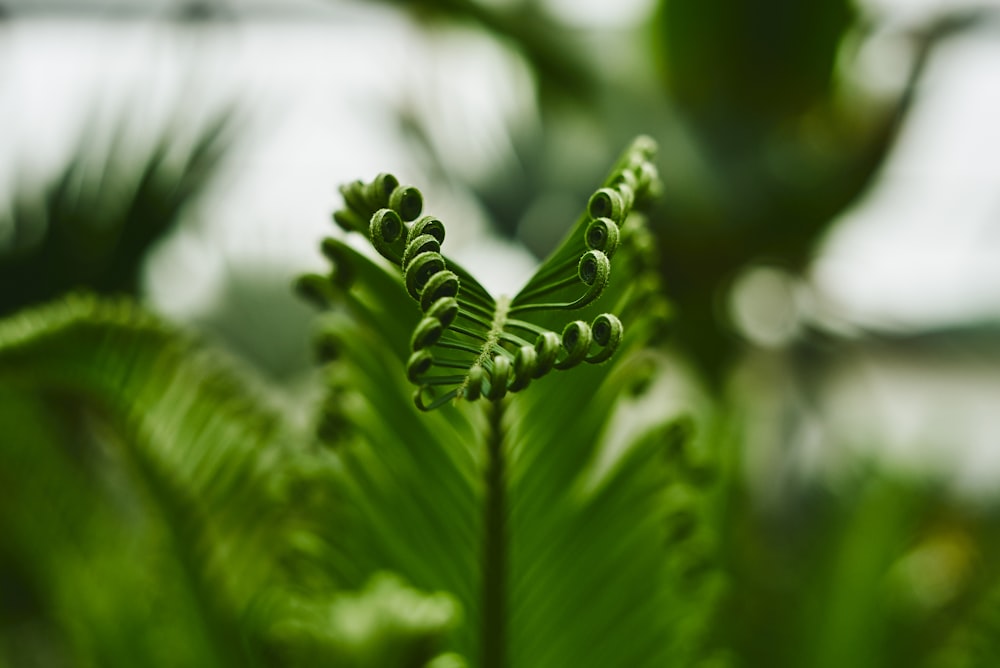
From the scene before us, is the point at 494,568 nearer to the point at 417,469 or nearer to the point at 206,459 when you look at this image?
the point at 417,469

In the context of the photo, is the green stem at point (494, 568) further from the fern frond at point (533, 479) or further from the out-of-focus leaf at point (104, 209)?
the out-of-focus leaf at point (104, 209)

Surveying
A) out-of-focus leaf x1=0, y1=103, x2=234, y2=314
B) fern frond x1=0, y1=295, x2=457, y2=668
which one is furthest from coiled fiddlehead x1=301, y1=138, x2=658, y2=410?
out-of-focus leaf x1=0, y1=103, x2=234, y2=314

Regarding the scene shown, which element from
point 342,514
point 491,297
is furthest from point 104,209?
point 491,297

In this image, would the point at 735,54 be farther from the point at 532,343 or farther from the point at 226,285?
the point at 532,343

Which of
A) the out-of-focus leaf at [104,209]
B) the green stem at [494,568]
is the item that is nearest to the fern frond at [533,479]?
the green stem at [494,568]

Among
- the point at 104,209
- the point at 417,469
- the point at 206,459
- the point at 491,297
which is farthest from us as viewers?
the point at 104,209

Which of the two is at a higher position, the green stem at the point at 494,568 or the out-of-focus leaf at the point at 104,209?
the out-of-focus leaf at the point at 104,209

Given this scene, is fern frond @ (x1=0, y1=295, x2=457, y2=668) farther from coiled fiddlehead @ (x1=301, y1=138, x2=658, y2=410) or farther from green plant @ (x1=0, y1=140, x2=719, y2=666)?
coiled fiddlehead @ (x1=301, y1=138, x2=658, y2=410)
